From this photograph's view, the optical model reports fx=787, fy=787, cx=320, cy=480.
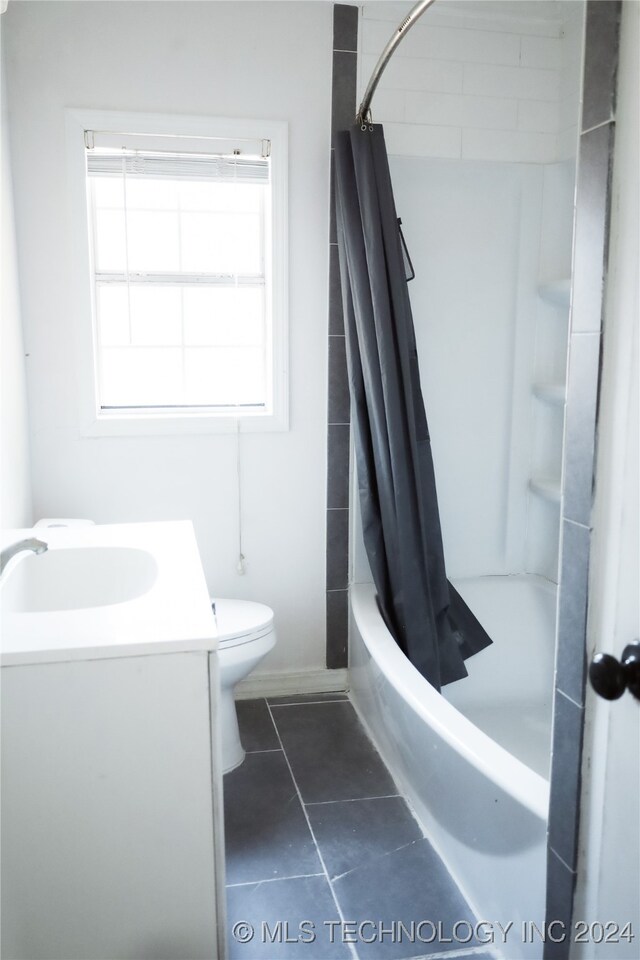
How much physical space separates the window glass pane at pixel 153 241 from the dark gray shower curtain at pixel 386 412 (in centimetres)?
62

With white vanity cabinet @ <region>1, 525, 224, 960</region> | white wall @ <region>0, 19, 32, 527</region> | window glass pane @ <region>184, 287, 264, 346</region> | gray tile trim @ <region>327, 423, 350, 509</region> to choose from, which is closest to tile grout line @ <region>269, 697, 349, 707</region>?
gray tile trim @ <region>327, 423, 350, 509</region>

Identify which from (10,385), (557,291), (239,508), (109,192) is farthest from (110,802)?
(557,291)

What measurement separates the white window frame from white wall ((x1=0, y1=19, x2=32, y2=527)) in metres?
0.20

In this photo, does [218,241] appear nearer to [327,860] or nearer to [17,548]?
[17,548]

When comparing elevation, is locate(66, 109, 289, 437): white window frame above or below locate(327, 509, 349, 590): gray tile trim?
above

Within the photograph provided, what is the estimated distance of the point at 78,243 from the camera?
269 centimetres

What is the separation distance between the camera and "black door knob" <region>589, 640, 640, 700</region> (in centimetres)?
106

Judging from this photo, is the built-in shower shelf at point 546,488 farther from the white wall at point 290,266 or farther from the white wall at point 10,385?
the white wall at point 10,385

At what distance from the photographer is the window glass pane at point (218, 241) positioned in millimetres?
2889

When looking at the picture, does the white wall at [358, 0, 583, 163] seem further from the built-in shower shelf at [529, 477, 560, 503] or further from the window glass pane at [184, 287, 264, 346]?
the built-in shower shelf at [529, 477, 560, 503]

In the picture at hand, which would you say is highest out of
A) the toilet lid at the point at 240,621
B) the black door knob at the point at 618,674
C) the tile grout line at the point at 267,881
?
the black door knob at the point at 618,674

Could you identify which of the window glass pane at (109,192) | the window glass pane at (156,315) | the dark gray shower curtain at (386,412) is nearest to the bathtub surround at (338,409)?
the dark gray shower curtain at (386,412)

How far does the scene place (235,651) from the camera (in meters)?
2.49

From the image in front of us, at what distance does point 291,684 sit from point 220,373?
4.10 ft
